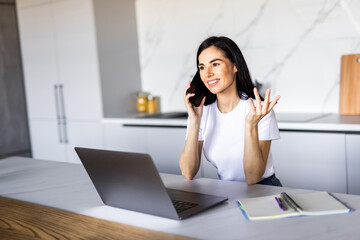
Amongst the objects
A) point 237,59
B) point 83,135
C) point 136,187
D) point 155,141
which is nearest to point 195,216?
point 136,187

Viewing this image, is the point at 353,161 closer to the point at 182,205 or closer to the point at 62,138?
the point at 182,205

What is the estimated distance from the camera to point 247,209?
124cm

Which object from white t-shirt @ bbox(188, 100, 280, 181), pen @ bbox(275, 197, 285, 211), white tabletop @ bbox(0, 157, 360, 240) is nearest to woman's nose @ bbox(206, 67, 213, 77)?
white t-shirt @ bbox(188, 100, 280, 181)

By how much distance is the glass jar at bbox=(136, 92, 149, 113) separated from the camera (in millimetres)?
4086

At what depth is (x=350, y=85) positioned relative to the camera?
296 cm

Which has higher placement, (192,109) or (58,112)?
(192,109)

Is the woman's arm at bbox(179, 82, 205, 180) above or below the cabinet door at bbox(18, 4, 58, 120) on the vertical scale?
below

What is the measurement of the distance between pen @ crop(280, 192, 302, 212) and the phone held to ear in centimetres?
78

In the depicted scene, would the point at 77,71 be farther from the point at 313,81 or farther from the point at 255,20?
the point at 313,81

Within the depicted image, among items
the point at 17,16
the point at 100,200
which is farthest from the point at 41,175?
the point at 17,16

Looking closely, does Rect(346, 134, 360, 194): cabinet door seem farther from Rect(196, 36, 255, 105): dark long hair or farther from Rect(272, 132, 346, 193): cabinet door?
Rect(196, 36, 255, 105): dark long hair

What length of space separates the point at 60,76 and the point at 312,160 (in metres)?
2.59

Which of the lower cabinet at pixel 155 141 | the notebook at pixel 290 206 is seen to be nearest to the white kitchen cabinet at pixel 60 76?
the lower cabinet at pixel 155 141

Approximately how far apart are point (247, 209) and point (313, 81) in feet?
7.30
